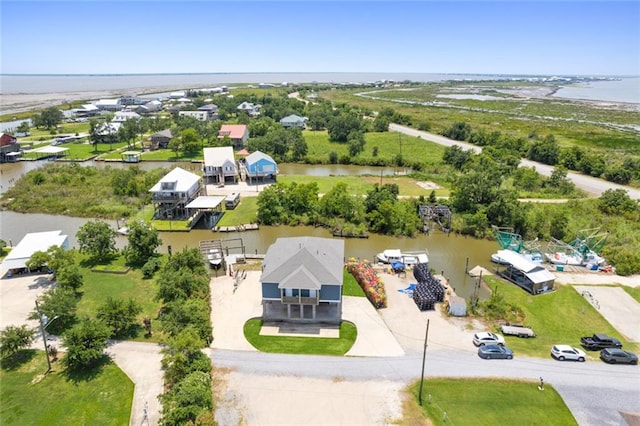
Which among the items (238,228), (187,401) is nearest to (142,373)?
(187,401)

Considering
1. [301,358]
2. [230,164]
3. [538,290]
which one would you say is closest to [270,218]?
[230,164]

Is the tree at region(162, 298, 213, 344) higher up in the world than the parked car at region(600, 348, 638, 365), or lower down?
higher up

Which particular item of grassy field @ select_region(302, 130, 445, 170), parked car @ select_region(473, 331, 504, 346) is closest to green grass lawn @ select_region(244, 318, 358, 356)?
parked car @ select_region(473, 331, 504, 346)

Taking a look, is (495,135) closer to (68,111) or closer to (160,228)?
(160,228)

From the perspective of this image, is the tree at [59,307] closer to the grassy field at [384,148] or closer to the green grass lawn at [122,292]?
the green grass lawn at [122,292]

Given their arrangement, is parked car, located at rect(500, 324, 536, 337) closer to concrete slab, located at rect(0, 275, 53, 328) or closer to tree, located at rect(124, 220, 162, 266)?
tree, located at rect(124, 220, 162, 266)

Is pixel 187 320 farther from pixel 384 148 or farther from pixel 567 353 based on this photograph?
pixel 384 148
